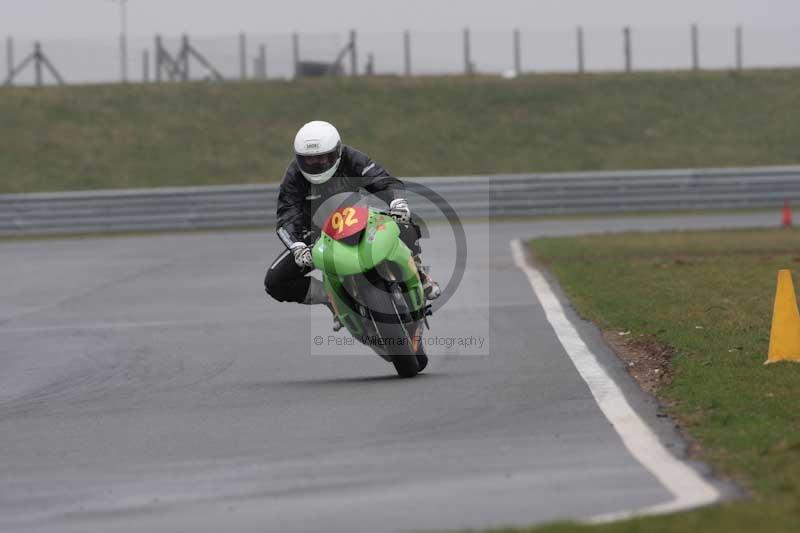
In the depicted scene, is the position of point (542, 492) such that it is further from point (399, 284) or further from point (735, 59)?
point (735, 59)

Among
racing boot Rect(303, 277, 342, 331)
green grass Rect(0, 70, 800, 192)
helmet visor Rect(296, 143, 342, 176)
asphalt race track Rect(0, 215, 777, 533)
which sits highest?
A: green grass Rect(0, 70, 800, 192)

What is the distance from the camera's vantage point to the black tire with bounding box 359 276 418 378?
32.3 feet

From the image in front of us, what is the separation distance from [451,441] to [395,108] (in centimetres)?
4250

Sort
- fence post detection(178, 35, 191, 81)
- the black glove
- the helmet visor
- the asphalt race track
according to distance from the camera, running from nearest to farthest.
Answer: the asphalt race track → the black glove → the helmet visor → fence post detection(178, 35, 191, 81)

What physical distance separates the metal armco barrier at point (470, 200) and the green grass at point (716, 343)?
39.3ft

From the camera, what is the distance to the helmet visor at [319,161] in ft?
34.0

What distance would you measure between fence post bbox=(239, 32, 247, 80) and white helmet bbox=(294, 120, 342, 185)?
4203cm

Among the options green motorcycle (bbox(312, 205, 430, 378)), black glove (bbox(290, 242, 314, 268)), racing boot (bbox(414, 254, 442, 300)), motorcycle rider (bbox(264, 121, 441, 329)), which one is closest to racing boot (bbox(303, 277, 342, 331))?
motorcycle rider (bbox(264, 121, 441, 329))

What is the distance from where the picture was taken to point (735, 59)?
53500 millimetres

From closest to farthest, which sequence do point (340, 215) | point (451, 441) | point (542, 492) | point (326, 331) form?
point (542, 492) → point (451, 441) → point (340, 215) → point (326, 331)

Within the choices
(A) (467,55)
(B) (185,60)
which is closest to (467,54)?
(A) (467,55)

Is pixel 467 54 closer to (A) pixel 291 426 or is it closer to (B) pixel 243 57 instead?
(B) pixel 243 57

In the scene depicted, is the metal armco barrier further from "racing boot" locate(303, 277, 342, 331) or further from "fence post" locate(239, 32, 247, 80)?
"racing boot" locate(303, 277, 342, 331)

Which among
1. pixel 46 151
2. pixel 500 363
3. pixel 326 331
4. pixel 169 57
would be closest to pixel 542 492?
pixel 500 363
